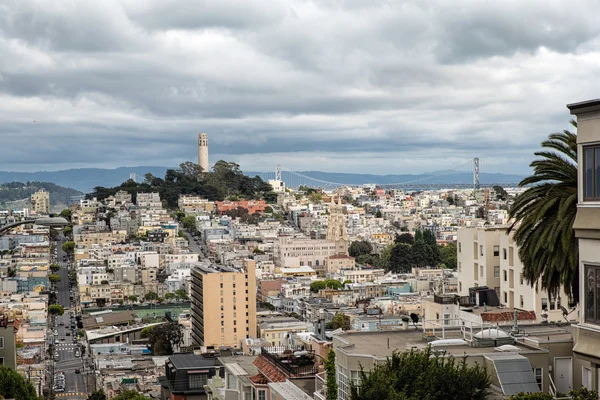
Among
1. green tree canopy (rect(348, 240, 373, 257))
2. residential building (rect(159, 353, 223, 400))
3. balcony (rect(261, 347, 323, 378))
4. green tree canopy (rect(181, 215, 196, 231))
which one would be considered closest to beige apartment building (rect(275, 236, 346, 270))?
green tree canopy (rect(348, 240, 373, 257))

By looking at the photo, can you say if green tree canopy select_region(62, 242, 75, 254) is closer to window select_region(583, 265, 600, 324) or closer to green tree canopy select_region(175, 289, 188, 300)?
green tree canopy select_region(175, 289, 188, 300)

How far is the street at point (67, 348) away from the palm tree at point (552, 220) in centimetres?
5257

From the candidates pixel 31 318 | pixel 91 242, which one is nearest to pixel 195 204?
pixel 91 242

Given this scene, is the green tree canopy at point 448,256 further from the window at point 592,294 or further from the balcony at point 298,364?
the window at point 592,294

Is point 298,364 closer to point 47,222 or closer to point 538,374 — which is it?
point 538,374

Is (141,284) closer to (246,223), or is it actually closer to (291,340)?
(246,223)

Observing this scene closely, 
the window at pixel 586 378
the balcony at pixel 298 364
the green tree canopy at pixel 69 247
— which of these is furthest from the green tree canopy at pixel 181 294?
the window at pixel 586 378

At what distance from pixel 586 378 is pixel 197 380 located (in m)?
25.1

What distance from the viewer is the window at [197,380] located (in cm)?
3332

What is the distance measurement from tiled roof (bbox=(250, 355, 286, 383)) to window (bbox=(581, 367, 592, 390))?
21.1 feet

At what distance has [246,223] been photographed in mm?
151875

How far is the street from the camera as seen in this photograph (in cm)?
6481

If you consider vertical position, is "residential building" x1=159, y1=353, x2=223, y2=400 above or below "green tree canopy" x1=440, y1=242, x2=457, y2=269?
below

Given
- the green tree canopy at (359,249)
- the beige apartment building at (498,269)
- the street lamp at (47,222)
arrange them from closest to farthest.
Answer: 1. the street lamp at (47,222)
2. the beige apartment building at (498,269)
3. the green tree canopy at (359,249)
